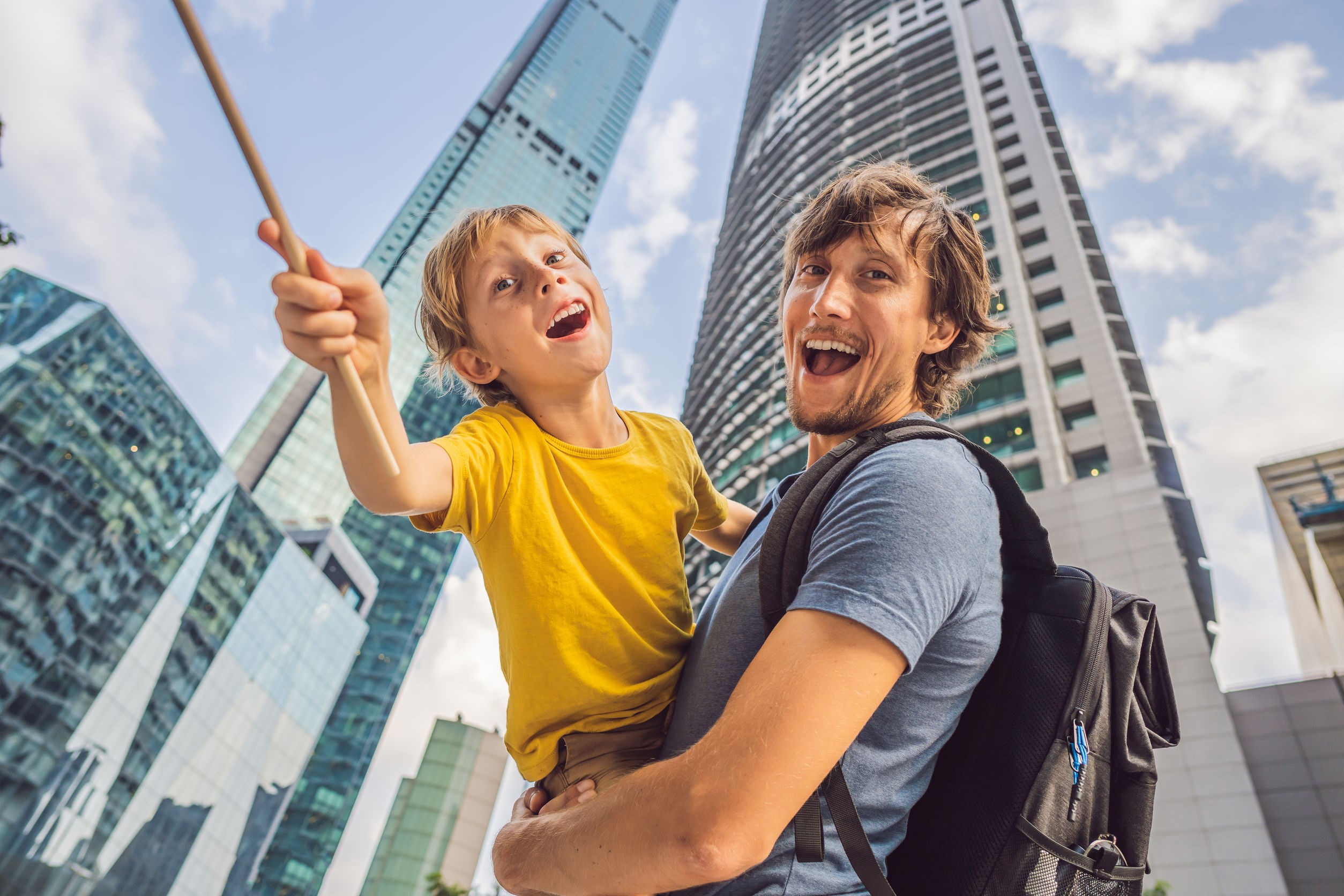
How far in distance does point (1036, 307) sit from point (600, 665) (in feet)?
102

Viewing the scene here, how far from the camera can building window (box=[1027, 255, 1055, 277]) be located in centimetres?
2958

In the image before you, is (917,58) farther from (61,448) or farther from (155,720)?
(155,720)

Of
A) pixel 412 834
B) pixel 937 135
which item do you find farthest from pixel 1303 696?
pixel 412 834

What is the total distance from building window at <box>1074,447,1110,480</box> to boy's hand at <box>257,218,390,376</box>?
25.3 meters

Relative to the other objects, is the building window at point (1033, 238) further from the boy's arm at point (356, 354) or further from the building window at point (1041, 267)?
the boy's arm at point (356, 354)

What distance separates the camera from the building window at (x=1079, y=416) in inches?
955

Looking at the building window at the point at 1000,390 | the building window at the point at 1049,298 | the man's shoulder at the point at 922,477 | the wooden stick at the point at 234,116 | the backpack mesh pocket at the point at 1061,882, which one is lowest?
the backpack mesh pocket at the point at 1061,882

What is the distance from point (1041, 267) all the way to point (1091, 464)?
1027 centimetres

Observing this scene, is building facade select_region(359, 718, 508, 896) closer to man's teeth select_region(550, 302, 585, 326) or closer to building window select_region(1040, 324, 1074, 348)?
building window select_region(1040, 324, 1074, 348)

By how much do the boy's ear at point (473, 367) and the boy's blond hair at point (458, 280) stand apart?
0.02 meters

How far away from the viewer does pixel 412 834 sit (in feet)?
164

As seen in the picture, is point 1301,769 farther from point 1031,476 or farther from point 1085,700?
point 1085,700

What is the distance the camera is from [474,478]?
1.62 metres

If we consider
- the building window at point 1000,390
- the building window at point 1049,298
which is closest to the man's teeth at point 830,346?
the building window at point 1000,390
